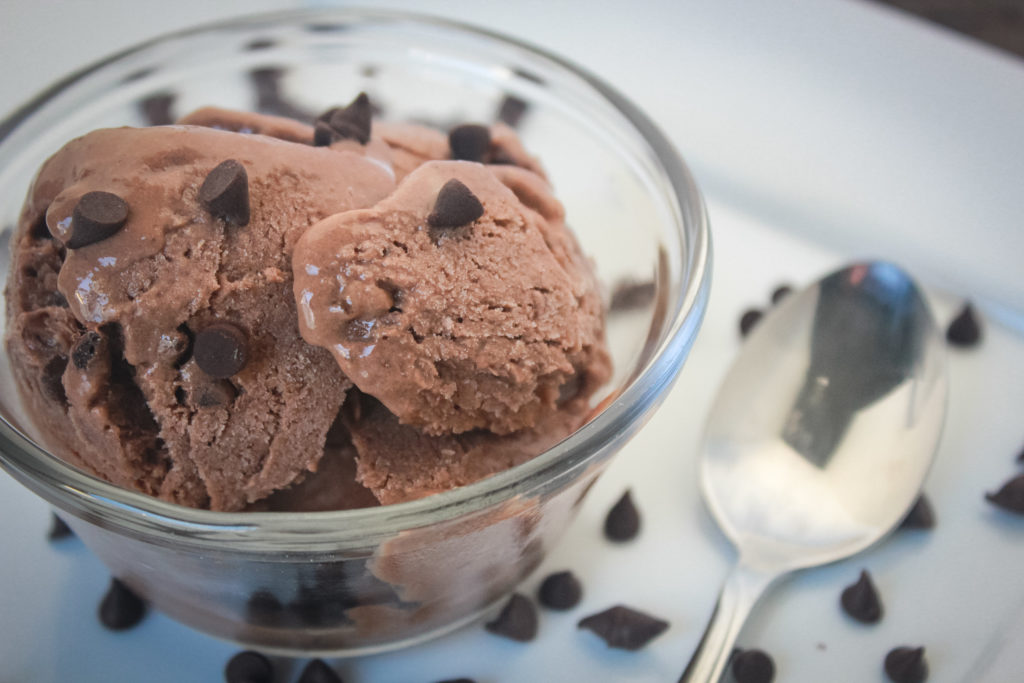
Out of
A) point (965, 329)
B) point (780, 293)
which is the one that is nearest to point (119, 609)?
point (780, 293)

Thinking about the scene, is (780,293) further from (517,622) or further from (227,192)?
(227,192)

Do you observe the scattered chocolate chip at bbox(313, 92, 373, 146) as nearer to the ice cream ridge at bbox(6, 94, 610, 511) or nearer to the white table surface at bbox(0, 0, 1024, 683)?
the ice cream ridge at bbox(6, 94, 610, 511)

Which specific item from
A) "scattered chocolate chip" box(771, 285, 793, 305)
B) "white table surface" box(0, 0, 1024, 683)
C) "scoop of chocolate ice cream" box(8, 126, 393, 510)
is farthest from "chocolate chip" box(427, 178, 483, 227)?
"scattered chocolate chip" box(771, 285, 793, 305)

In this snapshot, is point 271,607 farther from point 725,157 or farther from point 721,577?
point 725,157

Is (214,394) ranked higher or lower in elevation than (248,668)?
higher

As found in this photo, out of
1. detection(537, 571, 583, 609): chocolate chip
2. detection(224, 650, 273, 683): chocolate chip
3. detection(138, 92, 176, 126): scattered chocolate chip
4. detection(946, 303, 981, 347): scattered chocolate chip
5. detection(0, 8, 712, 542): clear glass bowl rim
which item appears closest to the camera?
detection(0, 8, 712, 542): clear glass bowl rim

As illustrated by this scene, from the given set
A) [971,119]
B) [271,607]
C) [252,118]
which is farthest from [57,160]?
[971,119]

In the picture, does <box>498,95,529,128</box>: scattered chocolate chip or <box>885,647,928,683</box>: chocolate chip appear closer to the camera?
<box>885,647,928,683</box>: chocolate chip
